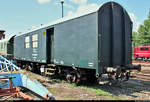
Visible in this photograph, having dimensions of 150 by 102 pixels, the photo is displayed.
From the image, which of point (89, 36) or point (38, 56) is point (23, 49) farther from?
point (89, 36)

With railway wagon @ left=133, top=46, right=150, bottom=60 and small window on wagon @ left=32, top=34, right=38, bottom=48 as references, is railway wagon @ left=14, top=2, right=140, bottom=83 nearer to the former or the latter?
small window on wagon @ left=32, top=34, right=38, bottom=48

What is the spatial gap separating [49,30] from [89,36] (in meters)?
4.08

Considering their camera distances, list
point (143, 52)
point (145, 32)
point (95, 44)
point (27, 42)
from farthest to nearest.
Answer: point (145, 32), point (143, 52), point (27, 42), point (95, 44)

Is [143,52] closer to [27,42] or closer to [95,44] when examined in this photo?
[27,42]

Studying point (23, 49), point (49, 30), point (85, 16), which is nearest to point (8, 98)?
point (85, 16)

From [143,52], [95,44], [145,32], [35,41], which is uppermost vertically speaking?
[145,32]

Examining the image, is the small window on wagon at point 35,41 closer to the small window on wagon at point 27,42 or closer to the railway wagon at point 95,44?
the small window on wagon at point 27,42

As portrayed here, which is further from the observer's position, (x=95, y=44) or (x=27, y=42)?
(x=27, y=42)

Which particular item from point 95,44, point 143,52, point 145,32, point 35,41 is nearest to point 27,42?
point 35,41

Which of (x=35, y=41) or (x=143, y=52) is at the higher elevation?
(x=35, y=41)

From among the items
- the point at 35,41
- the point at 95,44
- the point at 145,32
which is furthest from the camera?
the point at 145,32

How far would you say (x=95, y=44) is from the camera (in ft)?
20.3

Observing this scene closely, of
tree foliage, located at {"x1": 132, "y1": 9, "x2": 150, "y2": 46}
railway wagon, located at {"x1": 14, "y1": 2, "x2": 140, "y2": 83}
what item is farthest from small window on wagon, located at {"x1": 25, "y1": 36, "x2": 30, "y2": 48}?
tree foliage, located at {"x1": 132, "y1": 9, "x2": 150, "y2": 46}

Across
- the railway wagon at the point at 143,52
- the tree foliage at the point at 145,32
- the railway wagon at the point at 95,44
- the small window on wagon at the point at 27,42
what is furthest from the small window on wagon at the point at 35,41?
the tree foliage at the point at 145,32
